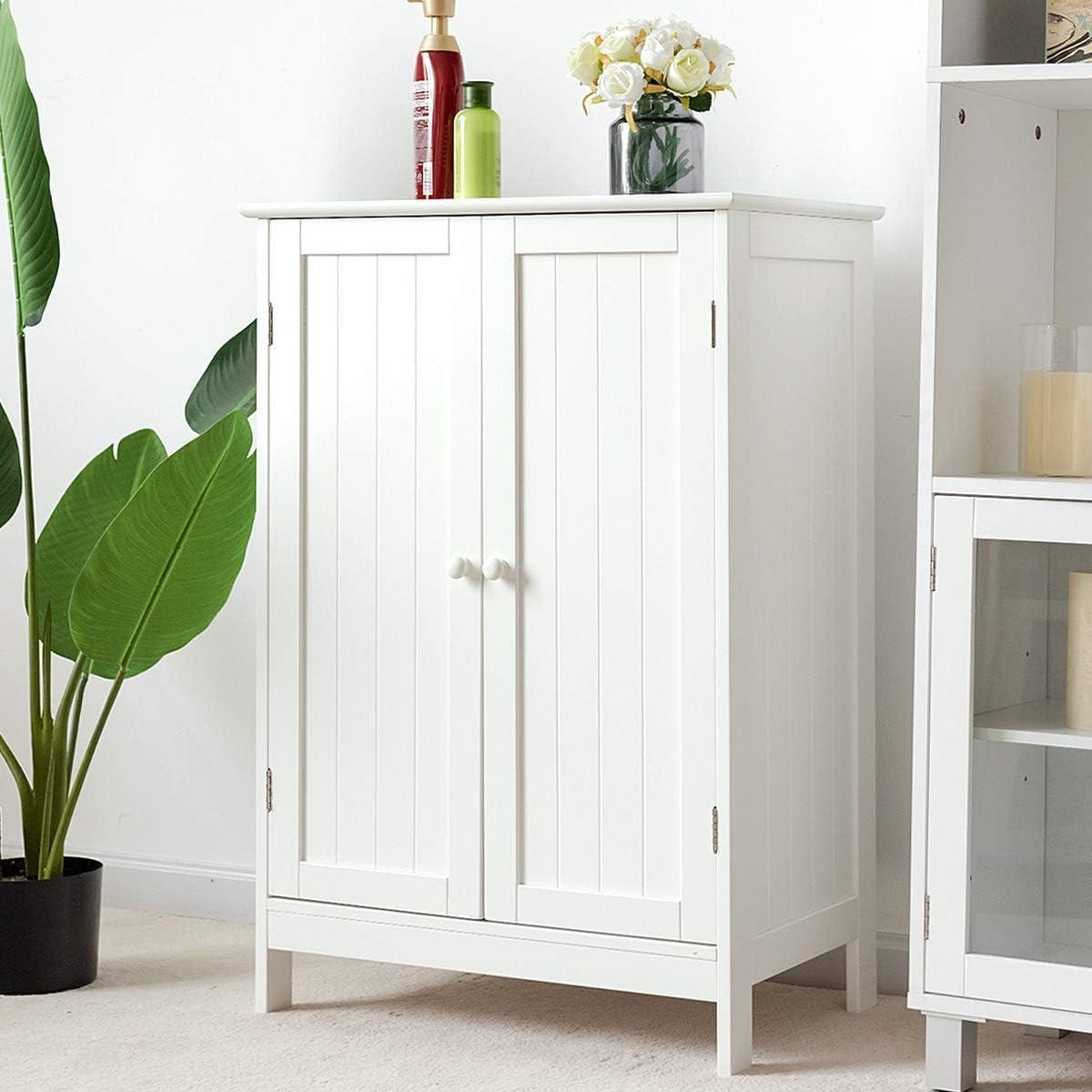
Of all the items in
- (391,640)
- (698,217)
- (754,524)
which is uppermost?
(698,217)

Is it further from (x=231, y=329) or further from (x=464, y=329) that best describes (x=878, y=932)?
(x=231, y=329)

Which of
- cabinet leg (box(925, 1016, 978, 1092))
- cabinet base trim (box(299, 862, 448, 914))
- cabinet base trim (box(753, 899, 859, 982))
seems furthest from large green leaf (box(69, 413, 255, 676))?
cabinet leg (box(925, 1016, 978, 1092))

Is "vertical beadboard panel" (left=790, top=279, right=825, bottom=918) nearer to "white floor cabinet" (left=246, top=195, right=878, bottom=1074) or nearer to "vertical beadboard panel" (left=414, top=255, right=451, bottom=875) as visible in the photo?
"white floor cabinet" (left=246, top=195, right=878, bottom=1074)

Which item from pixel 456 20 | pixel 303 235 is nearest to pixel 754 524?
pixel 303 235

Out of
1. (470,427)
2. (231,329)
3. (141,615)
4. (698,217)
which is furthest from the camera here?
(231,329)

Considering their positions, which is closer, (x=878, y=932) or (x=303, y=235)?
(x=303, y=235)

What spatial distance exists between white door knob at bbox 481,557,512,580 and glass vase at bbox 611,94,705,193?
21.7 inches

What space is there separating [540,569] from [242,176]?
1.12 metres

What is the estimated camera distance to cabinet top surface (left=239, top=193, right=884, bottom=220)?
97.1 inches

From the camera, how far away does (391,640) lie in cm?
272

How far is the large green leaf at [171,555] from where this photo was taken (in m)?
2.71

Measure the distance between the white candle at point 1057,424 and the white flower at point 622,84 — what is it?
662 mm

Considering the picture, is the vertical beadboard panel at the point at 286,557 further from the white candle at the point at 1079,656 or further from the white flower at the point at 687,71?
the white candle at the point at 1079,656

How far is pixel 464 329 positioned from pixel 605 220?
0.26 m
